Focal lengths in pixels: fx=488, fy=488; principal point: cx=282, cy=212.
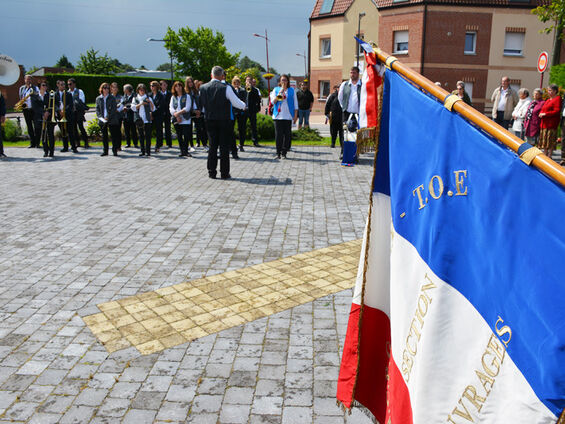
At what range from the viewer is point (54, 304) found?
4.67 metres

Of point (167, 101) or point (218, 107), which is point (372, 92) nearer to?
point (218, 107)

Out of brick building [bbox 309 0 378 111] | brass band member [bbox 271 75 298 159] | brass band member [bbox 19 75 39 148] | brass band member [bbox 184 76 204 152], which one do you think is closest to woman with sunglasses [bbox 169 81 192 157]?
brass band member [bbox 184 76 204 152]

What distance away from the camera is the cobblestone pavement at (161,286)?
3242 millimetres

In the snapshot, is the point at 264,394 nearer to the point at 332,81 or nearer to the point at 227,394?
the point at 227,394

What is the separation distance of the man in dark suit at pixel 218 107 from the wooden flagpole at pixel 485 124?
818cm

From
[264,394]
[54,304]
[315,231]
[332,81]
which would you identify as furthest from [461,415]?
[332,81]

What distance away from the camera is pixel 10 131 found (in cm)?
1862

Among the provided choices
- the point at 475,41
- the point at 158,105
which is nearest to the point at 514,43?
the point at 475,41

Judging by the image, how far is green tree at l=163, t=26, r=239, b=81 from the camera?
2387 inches

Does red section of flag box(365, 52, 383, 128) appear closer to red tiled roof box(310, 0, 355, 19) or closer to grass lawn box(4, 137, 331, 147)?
grass lawn box(4, 137, 331, 147)

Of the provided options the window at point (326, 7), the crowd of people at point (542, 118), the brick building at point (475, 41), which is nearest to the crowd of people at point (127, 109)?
the crowd of people at point (542, 118)

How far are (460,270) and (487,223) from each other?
0.81 feet

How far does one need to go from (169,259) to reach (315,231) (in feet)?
7.20

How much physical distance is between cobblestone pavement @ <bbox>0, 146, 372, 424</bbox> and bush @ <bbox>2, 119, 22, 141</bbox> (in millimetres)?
8528
